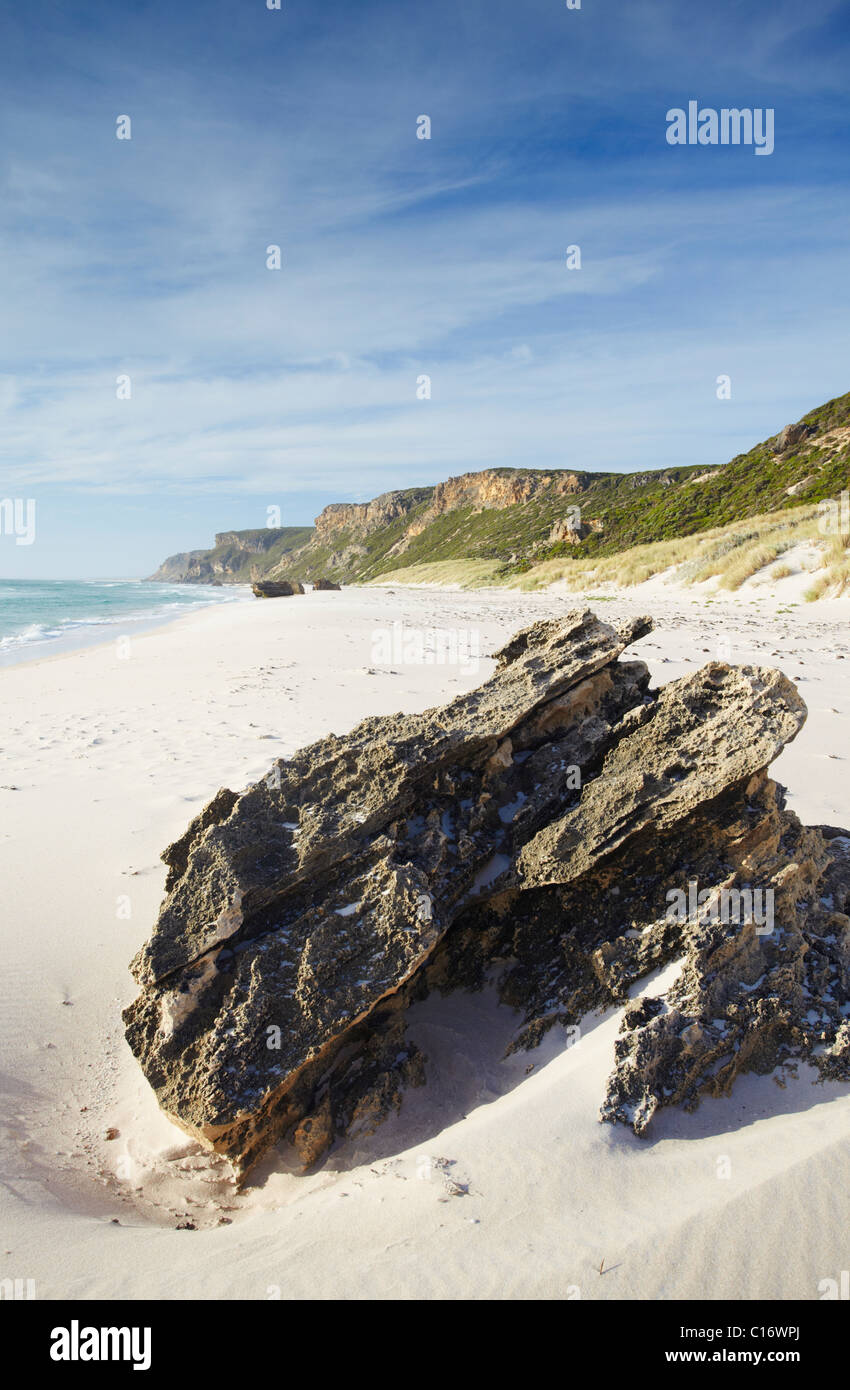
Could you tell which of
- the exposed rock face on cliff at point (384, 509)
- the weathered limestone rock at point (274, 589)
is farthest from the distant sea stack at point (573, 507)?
the weathered limestone rock at point (274, 589)

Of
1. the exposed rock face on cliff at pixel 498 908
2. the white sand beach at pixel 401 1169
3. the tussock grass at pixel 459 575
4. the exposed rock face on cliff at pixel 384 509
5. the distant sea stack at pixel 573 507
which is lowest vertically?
the white sand beach at pixel 401 1169

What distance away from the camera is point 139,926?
5133mm

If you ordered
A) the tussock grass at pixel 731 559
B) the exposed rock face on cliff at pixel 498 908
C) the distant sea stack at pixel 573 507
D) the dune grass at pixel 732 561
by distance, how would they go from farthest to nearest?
the distant sea stack at pixel 573 507 → the tussock grass at pixel 731 559 → the dune grass at pixel 732 561 → the exposed rock face on cliff at pixel 498 908

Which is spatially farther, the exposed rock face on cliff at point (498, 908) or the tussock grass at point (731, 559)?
the tussock grass at point (731, 559)

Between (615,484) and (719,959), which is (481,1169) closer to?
(719,959)

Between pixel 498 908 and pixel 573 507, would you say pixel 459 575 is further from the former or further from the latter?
pixel 498 908

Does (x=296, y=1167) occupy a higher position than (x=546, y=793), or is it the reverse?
(x=546, y=793)

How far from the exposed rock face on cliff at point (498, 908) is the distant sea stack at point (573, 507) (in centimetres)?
3501

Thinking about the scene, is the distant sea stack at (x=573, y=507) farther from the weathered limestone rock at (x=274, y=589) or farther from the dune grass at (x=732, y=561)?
the weathered limestone rock at (x=274, y=589)

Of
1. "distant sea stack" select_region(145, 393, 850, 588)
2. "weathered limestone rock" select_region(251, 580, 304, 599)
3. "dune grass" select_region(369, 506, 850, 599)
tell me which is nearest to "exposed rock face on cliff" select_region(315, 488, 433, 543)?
"distant sea stack" select_region(145, 393, 850, 588)

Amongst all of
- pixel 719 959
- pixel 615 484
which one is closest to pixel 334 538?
pixel 615 484

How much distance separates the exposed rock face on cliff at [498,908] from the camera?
10.9 ft

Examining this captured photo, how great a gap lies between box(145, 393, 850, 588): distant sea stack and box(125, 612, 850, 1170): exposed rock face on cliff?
35011mm
